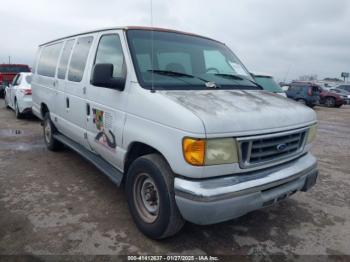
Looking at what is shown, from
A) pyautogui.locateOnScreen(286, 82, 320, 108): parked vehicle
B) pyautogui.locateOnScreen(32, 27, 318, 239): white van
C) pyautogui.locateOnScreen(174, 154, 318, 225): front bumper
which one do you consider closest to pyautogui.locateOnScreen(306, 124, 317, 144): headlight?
pyautogui.locateOnScreen(32, 27, 318, 239): white van

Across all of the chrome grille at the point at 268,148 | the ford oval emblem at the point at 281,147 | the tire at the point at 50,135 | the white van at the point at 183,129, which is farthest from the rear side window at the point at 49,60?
the ford oval emblem at the point at 281,147

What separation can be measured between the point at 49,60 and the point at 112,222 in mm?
3814

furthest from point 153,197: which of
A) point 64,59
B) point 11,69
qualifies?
point 11,69

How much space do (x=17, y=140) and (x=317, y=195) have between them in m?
6.31

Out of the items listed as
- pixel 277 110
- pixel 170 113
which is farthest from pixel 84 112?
pixel 277 110

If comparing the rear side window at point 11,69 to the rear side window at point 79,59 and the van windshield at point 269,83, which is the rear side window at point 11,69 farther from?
the rear side window at point 79,59

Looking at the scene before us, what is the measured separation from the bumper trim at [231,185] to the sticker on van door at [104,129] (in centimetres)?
123

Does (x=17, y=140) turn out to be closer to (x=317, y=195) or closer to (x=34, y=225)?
(x=34, y=225)

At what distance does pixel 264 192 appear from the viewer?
108 inches

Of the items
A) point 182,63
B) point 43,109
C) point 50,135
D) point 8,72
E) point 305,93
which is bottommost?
point 50,135

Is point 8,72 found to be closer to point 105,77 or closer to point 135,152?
point 105,77

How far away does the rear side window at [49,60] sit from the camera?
17.7 feet

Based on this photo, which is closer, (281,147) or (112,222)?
(281,147)

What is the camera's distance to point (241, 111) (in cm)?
267
